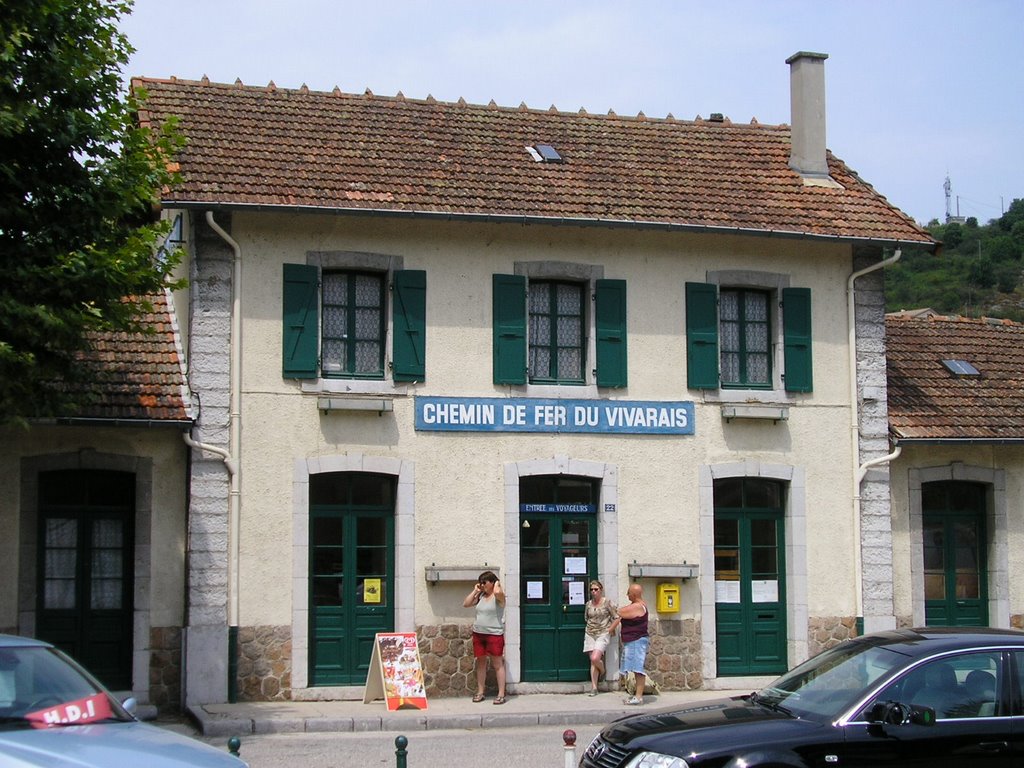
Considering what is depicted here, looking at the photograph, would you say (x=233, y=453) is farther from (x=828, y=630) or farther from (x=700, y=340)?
(x=828, y=630)

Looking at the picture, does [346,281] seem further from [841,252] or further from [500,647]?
[841,252]

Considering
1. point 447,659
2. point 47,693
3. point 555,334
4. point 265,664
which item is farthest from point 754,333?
point 47,693

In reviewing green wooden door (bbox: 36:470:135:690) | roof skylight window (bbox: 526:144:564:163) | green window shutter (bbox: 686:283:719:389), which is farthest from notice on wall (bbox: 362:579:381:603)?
roof skylight window (bbox: 526:144:564:163)

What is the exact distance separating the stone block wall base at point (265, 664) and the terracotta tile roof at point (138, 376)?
2.73 m

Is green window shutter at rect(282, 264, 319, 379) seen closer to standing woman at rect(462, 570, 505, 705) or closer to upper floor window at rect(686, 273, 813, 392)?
standing woman at rect(462, 570, 505, 705)

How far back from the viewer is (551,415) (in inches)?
687

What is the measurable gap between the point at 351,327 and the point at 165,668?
4.67m

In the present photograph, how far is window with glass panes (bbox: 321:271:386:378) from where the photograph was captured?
1691 cm

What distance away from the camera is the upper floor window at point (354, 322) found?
54.6ft

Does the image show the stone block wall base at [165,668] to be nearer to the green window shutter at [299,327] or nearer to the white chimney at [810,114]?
the green window shutter at [299,327]

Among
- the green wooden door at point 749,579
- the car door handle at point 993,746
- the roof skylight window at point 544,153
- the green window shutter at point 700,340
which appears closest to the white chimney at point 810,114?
the green window shutter at point 700,340

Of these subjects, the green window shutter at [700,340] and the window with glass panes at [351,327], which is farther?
the green window shutter at [700,340]

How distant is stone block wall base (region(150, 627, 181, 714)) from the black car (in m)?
8.08

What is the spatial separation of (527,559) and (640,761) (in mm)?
8897
